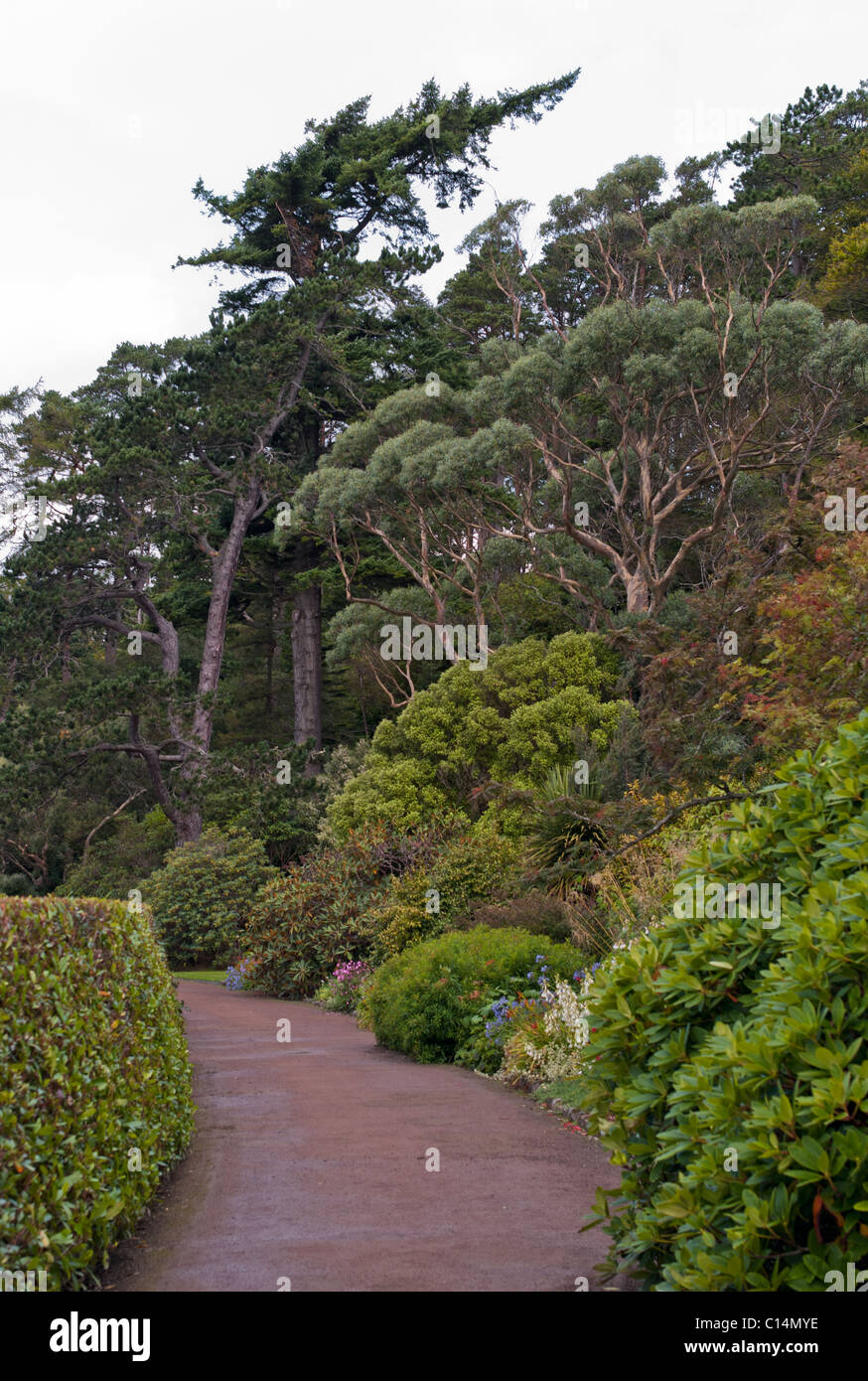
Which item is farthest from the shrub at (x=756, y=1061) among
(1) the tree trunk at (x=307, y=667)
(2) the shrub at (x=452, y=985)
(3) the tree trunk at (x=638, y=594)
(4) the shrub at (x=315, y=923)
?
(1) the tree trunk at (x=307, y=667)

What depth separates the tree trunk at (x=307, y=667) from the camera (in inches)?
1367

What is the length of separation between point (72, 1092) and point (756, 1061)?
2.87 metres

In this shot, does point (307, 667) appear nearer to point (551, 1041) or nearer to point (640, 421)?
point (640, 421)

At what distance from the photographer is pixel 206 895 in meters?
26.3

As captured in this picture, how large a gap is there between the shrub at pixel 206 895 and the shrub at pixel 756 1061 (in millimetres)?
21935

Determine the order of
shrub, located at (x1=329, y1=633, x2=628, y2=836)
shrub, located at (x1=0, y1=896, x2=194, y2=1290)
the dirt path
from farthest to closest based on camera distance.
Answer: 1. shrub, located at (x1=329, y1=633, x2=628, y2=836)
2. the dirt path
3. shrub, located at (x1=0, y1=896, x2=194, y2=1290)

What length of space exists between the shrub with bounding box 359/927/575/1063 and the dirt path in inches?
23.5

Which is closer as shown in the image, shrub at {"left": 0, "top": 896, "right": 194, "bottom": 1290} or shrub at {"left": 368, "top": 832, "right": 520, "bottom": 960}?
shrub at {"left": 0, "top": 896, "right": 194, "bottom": 1290}

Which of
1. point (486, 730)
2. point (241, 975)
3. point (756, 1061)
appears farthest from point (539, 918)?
point (486, 730)

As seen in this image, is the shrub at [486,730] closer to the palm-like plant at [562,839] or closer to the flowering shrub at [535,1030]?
the palm-like plant at [562,839]

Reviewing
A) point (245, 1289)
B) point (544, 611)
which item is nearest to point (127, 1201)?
point (245, 1289)

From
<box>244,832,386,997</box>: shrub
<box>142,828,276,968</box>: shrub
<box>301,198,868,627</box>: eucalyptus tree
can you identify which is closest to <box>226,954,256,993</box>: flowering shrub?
<box>244,832,386,997</box>: shrub

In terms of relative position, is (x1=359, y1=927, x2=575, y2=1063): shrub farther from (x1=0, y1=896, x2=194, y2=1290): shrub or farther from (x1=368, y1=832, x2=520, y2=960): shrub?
(x1=0, y1=896, x2=194, y2=1290): shrub

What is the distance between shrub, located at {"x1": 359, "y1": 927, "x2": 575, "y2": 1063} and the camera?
11203mm
